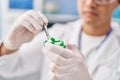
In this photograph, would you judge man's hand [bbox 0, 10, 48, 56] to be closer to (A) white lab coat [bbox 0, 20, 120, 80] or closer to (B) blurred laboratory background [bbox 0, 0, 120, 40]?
(A) white lab coat [bbox 0, 20, 120, 80]

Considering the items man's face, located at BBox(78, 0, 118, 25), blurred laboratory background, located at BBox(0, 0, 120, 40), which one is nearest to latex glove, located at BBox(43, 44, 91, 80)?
man's face, located at BBox(78, 0, 118, 25)

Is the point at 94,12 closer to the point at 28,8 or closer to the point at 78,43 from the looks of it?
the point at 78,43

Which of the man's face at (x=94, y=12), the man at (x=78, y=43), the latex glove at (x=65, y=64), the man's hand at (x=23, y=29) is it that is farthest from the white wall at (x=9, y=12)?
the latex glove at (x=65, y=64)

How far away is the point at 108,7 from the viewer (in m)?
1.57

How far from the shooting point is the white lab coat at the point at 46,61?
55.4 inches

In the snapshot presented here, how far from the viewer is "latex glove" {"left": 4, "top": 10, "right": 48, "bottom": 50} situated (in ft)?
4.05

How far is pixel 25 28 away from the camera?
52.5 inches

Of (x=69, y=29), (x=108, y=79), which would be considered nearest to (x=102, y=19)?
(x=69, y=29)

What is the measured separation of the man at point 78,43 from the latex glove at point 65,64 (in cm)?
19

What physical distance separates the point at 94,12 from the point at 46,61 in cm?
39

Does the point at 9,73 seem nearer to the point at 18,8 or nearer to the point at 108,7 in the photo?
the point at 108,7

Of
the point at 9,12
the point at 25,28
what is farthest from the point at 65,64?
the point at 9,12

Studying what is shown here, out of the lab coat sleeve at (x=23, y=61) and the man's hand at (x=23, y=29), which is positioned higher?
the man's hand at (x=23, y=29)

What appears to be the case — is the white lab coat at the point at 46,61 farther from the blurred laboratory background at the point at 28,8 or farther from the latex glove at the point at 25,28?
the blurred laboratory background at the point at 28,8
